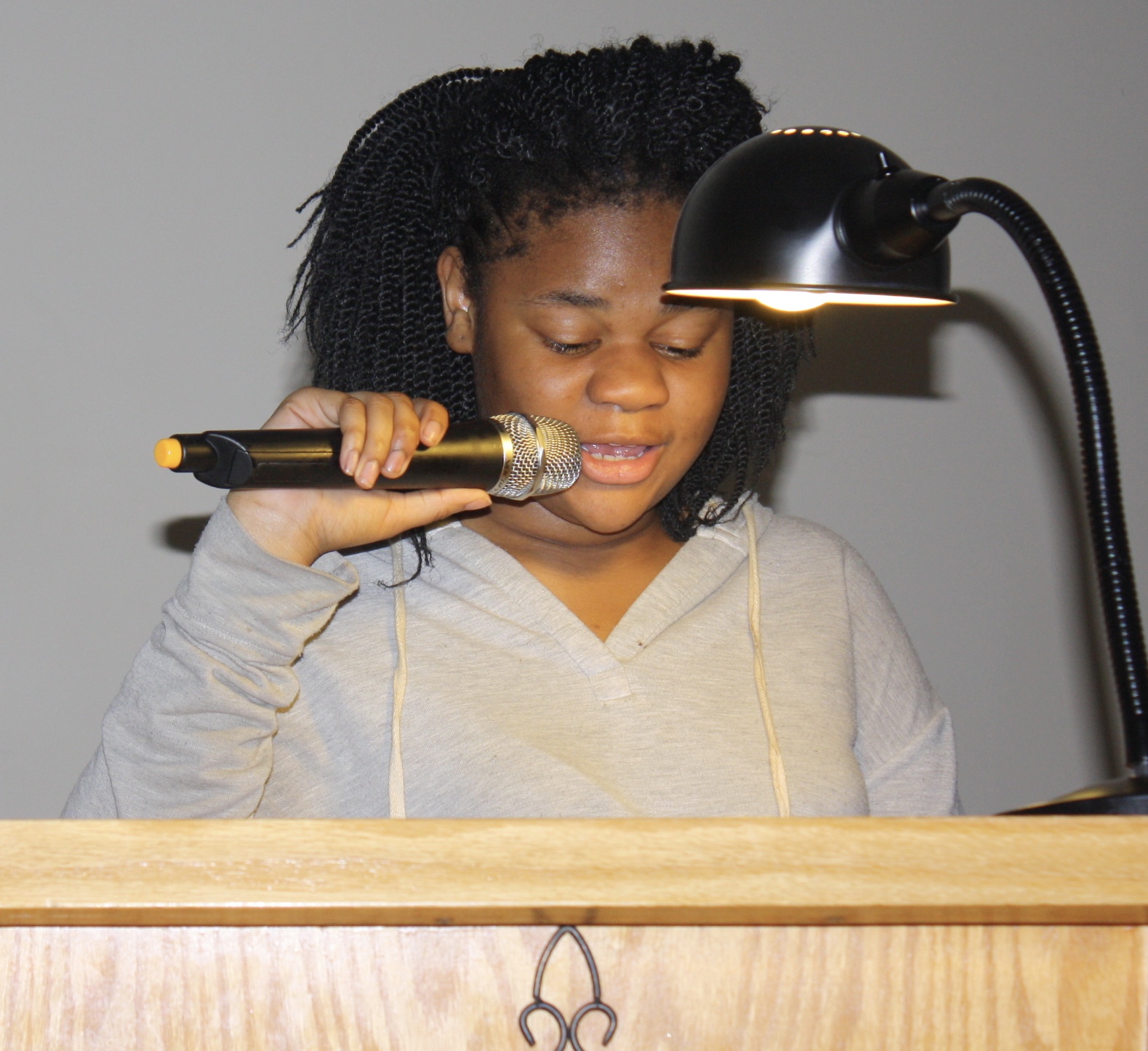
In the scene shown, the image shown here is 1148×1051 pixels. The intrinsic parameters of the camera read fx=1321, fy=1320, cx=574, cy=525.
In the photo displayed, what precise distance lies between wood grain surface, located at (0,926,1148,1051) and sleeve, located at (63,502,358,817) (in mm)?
279

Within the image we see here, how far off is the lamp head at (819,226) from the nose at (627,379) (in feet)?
0.88

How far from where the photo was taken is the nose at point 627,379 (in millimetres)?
1036

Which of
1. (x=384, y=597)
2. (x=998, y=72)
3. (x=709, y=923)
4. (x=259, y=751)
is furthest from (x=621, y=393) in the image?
(x=998, y=72)

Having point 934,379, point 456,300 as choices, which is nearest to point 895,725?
point 456,300

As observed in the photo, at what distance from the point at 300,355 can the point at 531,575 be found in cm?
75

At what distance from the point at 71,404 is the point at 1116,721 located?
156 centimetres

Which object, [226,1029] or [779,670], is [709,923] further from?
[779,670]

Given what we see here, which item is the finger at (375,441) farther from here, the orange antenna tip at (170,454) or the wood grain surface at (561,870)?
the wood grain surface at (561,870)

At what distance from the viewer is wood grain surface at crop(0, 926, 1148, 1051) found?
622mm

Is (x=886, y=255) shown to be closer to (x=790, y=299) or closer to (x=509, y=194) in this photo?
(x=790, y=299)

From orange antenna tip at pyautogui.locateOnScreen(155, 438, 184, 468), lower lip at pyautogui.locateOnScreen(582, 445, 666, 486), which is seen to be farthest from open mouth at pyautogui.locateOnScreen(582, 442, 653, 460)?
orange antenna tip at pyautogui.locateOnScreen(155, 438, 184, 468)

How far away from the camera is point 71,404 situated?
170cm

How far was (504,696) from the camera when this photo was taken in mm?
1067

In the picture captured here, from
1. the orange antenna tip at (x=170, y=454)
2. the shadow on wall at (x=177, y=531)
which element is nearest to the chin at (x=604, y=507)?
the orange antenna tip at (x=170, y=454)
